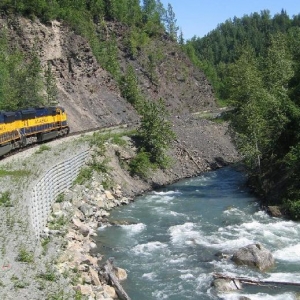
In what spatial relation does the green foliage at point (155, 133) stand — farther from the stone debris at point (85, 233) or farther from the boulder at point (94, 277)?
the boulder at point (94, 277)

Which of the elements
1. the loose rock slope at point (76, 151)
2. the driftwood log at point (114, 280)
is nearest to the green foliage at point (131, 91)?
the loose rock slope at point (76, 151)

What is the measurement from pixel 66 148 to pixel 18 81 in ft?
58.4

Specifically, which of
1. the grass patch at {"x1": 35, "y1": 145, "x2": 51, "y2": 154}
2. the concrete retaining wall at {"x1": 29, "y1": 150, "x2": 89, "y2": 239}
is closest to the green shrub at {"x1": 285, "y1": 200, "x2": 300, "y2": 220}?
the concrete retaining wall at {"x1": 29, "y1": 150, "x2": 89, "y2": 239}

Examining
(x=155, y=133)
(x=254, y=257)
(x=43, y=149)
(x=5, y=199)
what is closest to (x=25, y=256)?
(x=5, y=199)

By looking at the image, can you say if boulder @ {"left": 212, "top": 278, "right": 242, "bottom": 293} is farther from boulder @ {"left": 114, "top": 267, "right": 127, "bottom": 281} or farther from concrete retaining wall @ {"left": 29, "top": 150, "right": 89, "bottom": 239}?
concrete retaining wall @ {"left": 29, "top": 150, "right": 89, "bottom": 239}

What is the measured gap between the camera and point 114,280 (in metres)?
18.9

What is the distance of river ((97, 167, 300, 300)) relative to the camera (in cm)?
1938

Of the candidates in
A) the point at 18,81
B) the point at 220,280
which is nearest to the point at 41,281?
the point at 220,280

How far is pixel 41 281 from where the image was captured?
14992 millimetres

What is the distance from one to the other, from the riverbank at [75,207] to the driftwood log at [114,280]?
1.32ft

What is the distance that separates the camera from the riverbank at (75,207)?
15.4 meters

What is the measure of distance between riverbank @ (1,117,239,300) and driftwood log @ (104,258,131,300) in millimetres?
403

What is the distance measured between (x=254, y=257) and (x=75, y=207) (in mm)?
12324

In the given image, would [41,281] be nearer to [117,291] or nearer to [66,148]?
[117,291]
